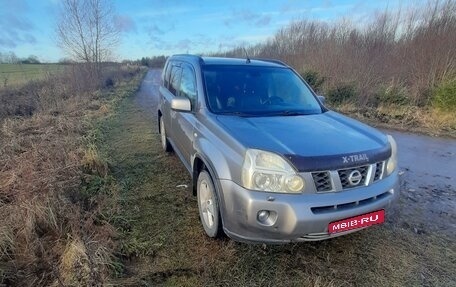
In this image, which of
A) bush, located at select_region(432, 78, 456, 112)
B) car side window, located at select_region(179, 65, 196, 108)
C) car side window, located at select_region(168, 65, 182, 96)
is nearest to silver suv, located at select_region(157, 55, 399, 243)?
car side window, located at select_region(179, 65, 196, 108)

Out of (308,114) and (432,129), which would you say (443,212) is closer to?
(308,114)

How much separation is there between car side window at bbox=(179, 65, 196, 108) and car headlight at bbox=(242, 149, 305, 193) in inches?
63.0

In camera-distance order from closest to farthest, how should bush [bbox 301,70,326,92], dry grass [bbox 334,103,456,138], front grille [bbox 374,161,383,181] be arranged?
1. front grille [bbox 374,161,383,181]
2. dry grass [bbox 334,103,456,138]
3. bush [bbox 301,70,326,92]

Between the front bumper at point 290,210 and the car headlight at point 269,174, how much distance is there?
57 millimetres

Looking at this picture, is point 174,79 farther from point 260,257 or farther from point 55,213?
point 260,257

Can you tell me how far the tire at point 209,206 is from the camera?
3.05 meters

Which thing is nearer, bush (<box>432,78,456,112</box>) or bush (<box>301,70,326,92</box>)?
bush (<box>432,78,456,112</box>)

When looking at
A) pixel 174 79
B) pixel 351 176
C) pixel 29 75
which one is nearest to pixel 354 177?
pixel 351 176

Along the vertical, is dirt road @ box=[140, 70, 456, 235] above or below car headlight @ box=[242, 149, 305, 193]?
below

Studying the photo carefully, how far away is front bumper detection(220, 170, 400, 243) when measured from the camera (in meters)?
2.49

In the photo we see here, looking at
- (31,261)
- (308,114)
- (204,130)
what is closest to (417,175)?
(308,114)

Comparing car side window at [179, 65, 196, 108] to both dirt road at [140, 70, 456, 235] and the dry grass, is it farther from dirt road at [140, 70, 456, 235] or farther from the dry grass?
the dry grass

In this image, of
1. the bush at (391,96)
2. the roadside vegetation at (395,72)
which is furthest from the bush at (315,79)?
the bush at (391,96)

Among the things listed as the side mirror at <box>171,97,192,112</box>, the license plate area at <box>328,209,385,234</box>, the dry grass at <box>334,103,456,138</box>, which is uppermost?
the side mirror at <box>171,97,192,112</box>
